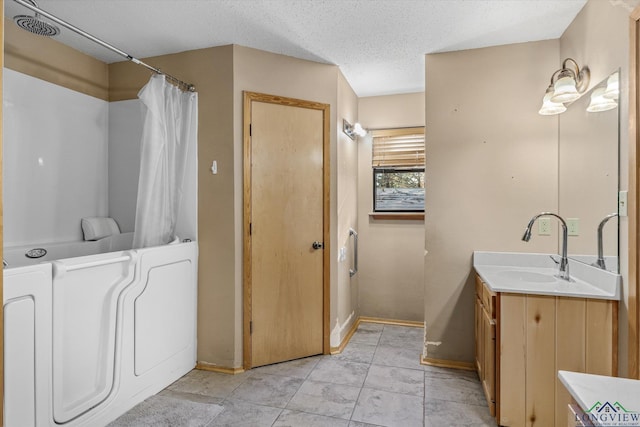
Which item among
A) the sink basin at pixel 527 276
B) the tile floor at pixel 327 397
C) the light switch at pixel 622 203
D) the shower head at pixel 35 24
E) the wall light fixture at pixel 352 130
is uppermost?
the shower head at pixel 35 24

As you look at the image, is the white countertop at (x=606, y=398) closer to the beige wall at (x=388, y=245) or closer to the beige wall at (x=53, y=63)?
the beige wall at (x=388, y=245)

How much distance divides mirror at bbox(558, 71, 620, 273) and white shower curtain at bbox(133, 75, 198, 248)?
2.68m

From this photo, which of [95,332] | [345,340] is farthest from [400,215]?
[95,332]

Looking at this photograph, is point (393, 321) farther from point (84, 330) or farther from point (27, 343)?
point (27, 343)

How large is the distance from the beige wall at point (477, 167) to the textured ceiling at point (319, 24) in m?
0.21

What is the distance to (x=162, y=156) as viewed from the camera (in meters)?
2.58

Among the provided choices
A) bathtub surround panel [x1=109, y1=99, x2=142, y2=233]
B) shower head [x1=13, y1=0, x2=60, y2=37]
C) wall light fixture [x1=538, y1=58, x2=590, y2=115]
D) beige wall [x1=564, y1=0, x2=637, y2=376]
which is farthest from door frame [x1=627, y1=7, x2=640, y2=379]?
bathtub surround panel [x1=109, y1=99, x2=142, y2=233]

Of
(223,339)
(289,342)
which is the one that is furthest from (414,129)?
(223,339)

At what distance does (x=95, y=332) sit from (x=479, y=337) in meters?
2.46

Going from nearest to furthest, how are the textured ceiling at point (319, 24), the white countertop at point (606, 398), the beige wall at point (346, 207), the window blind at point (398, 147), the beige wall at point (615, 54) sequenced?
the white countertop at point (606, 398), the beige wall at point (615, 54), the textured ceiling at point (319, 24), the beige wall at point (346, 207), the window blind at point (398, 147)

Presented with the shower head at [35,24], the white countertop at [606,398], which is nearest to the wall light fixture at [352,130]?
the shower head at [35,24]

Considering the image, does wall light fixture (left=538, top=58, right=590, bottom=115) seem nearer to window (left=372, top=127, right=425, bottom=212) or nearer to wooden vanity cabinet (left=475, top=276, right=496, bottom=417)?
wooden vanity cabinet (left=475, top=276, right=496, bottom=417)

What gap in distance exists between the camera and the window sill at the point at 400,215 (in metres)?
3.81

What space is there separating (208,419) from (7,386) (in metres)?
1.01
